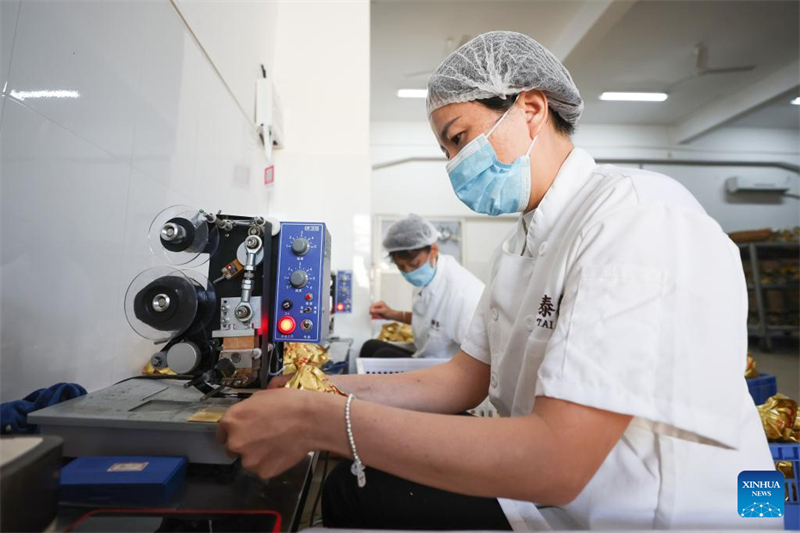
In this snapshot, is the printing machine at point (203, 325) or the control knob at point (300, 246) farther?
the control knob at point (300, 246)

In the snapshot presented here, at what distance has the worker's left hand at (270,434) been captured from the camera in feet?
2.00

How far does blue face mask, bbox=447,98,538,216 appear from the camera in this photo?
0.96 metres

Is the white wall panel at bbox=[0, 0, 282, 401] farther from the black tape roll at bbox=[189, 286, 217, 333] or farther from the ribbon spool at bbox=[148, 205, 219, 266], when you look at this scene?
the black tape roll at bbox=[189, 286, 217, 333]

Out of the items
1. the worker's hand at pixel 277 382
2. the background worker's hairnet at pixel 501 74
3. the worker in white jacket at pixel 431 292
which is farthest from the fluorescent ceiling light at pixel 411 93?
the worker's hand at pixel 277 382

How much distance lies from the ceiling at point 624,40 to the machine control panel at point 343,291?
2956 millimetres

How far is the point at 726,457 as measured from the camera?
0.70 m

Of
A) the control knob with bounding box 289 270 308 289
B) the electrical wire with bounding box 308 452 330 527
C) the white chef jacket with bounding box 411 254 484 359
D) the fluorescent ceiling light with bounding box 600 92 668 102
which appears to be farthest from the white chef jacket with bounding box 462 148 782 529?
the fluorescent ceiling light with bounding box 600 92 668 102

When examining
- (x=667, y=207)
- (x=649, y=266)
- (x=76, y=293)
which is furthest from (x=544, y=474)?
(x=76, y=293)

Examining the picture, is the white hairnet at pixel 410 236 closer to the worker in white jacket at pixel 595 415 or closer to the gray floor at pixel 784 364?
the worker in white jacket at pixel 595 415

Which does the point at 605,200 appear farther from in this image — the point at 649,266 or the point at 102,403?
the point at 102,403

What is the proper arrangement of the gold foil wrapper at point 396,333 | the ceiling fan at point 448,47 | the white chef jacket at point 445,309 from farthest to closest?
the ceiling fan at point 448,47 < the gold foil wrapper at point 396,333 < the white chef jacket at point 445,309

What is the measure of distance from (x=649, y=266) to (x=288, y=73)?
3.04m

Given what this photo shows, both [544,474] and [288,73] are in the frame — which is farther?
[288,73]

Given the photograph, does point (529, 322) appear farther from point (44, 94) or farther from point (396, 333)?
point (396, 333)
